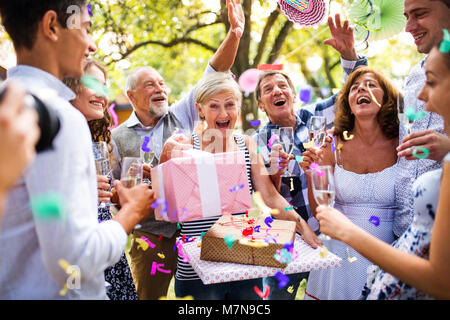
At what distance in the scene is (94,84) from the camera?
253cm

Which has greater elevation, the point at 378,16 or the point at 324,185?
the point at 378,16

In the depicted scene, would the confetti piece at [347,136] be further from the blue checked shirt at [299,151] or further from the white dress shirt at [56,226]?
the white dress shirt at [56,226]

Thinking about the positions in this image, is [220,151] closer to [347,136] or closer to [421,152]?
[347,136]

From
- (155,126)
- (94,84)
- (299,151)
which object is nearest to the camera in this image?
(94,84)

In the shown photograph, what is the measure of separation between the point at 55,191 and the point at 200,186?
755mm

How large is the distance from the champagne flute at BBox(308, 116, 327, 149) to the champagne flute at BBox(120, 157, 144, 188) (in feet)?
4.39

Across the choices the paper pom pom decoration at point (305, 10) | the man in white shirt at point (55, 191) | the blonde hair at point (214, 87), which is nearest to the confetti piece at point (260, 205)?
the blonde hair at point (214, 87)

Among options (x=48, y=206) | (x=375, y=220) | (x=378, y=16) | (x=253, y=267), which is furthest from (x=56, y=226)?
(x=378, y=16)

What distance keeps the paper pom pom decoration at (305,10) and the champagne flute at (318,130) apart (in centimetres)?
85

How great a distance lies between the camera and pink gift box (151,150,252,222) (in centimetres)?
170

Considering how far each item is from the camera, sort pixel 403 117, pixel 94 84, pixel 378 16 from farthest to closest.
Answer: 1. pixel 378 16
2. pixel 94 84
3. pixel 403 117

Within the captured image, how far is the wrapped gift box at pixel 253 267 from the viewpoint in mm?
1712
